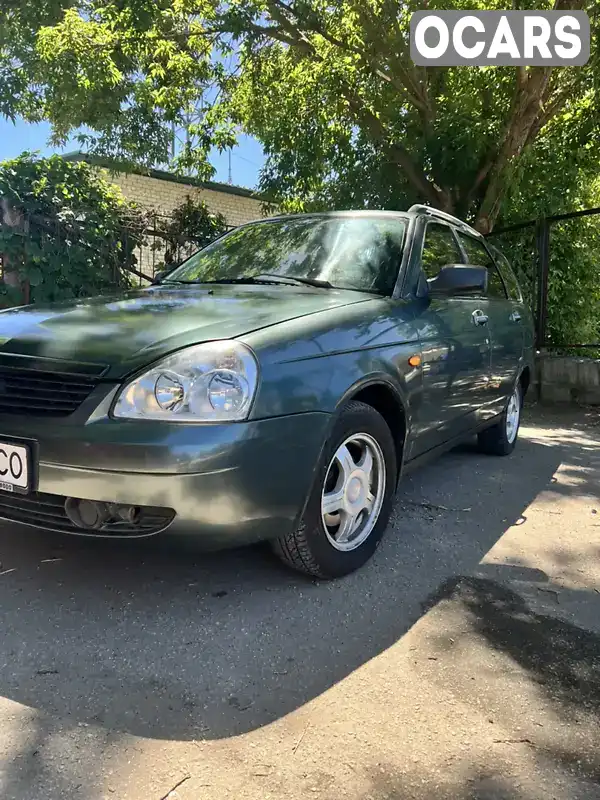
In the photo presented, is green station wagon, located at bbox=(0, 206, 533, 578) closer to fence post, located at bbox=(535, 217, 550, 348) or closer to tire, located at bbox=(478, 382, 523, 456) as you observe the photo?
tire, located at bbox=(478, 382, 523, 456)

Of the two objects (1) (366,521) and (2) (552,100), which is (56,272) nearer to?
(1) (366,521)

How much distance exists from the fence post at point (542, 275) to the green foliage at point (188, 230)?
4253 millimetres

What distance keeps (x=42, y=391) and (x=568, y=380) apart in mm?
6867

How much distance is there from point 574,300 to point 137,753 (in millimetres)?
9265

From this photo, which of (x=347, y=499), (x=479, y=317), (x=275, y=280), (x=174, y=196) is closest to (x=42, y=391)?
(x=347, y=499)

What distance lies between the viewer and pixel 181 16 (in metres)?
9.55

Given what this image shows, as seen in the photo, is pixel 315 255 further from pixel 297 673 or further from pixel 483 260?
pixel 297 673

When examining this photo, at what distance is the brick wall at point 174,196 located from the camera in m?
14.3

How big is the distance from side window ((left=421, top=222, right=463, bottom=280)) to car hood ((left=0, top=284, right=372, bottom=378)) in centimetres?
64

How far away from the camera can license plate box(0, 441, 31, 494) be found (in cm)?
232

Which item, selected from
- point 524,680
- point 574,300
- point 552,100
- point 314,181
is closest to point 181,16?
point 314,181

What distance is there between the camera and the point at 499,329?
4570 millimetres

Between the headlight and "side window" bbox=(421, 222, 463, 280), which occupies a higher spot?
"side window" bbox=(421, 222, 463, 280)

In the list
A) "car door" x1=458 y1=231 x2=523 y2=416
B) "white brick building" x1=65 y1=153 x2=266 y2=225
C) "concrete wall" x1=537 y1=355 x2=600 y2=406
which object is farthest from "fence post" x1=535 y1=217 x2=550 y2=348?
"white brick building" x1=65 y1=153 x2=266 y2=225
